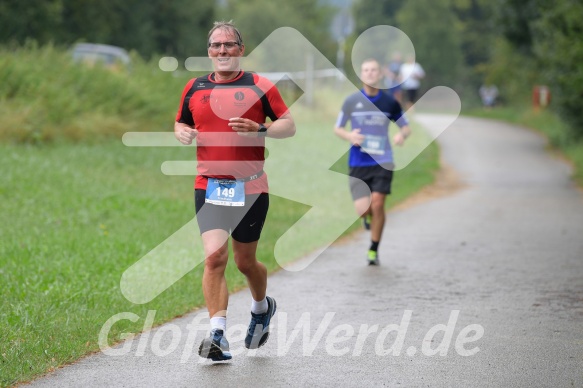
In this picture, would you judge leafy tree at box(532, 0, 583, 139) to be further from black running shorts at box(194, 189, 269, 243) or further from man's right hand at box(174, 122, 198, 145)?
man's right hand at box(174, 122, 198, 145)

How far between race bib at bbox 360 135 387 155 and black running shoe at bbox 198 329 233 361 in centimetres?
505

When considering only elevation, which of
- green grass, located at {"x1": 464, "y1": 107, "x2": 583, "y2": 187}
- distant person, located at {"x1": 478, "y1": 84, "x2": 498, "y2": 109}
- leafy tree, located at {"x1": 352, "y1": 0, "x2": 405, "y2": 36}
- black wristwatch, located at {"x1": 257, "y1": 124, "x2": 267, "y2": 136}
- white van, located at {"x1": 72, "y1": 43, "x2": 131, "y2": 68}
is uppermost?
leafy tree, located at {"x1": 352, "y1": 0, "x2": 405, "y2": 36}

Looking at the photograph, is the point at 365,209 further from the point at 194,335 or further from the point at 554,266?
the point at 194,335

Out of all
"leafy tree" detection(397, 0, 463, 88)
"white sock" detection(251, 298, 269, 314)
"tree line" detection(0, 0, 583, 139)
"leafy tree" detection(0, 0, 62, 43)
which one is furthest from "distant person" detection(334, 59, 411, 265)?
"leafy tree" detection(397, 0, 463, 88)

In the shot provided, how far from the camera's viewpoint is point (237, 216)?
6.77 metres

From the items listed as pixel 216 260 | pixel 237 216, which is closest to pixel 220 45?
pixel 237 216

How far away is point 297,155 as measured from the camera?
75.5ft

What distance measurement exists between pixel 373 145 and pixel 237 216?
472cm

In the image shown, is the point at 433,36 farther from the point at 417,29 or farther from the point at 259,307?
the point at 259,307

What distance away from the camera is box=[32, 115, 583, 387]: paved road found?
20.7 feet

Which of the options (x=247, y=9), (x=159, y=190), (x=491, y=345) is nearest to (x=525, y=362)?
(x=491, y=345)

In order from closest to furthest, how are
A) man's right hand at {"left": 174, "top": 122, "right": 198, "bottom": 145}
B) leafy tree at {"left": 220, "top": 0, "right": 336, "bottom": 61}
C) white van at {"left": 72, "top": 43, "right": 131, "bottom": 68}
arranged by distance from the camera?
man's right hand at {"left": 174, "top": 122, "right": 198, "bottom": 145} → white van at {"left": 72, "top": 43, "right": 131, "bottom": 68} → leafy tree at {"left": 220, "top": 0, "right": 336, "bottom": 61}

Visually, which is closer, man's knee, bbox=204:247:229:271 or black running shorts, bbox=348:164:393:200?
man's knee, bbox=204:247:229:271

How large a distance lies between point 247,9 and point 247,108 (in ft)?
176
